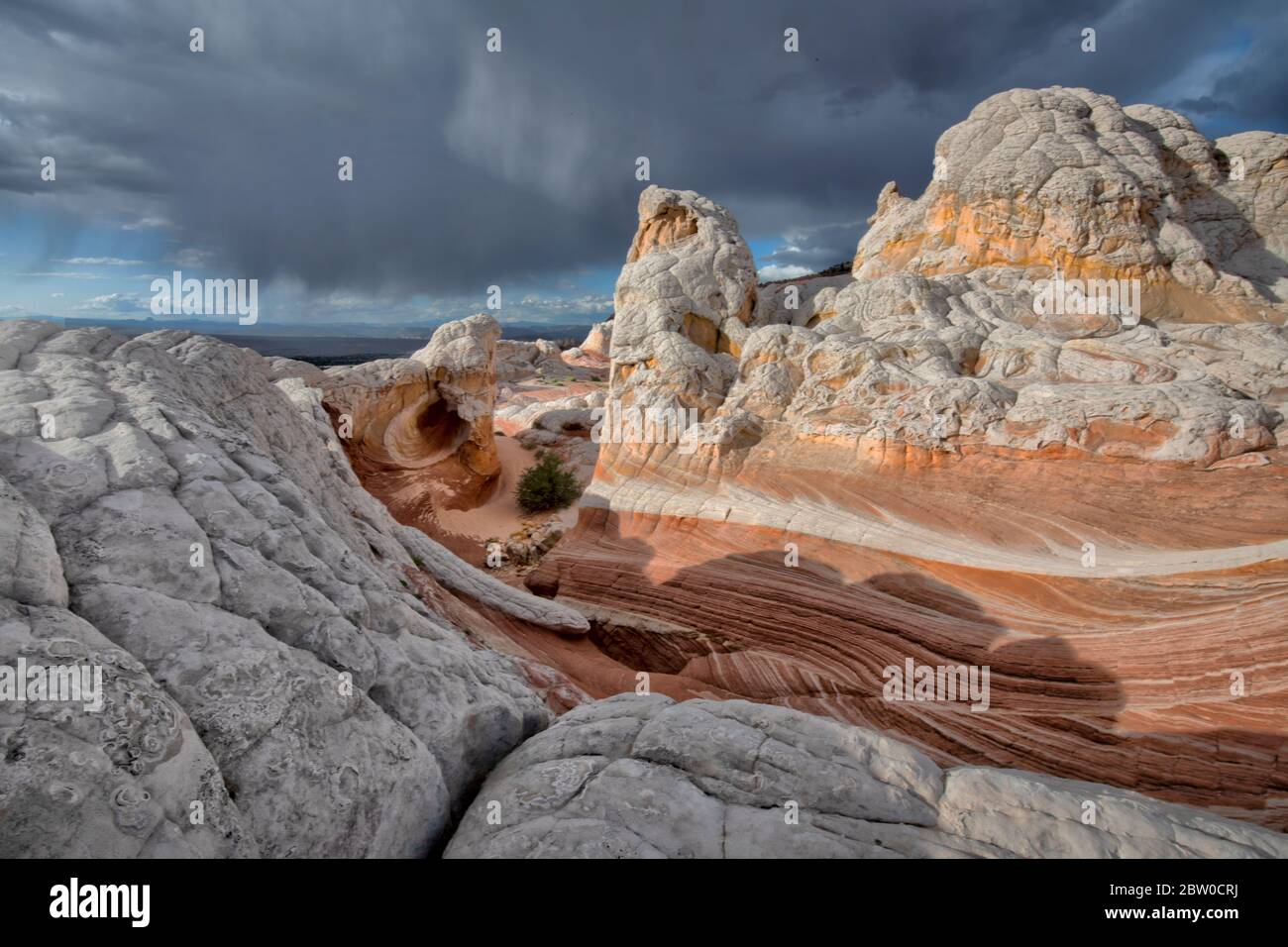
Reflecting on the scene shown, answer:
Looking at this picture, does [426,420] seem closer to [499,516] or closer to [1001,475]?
[499,516]

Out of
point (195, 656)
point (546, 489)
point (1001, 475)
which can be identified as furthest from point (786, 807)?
point (546, 489)

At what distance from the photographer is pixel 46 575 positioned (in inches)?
106

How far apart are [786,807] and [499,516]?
16480 millimetres

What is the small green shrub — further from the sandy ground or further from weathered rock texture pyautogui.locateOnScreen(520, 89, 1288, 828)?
weathered rock texture pyautogui.locateOnScreen(520, 89, 1288, 828)

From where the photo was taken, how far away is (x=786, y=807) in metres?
3.34

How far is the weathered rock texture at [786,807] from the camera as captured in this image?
10.1ft

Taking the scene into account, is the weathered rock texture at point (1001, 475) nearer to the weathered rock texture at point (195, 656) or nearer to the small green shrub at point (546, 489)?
the weathered rock texture at point (195, 656)

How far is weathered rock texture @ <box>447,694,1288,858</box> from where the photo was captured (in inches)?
121

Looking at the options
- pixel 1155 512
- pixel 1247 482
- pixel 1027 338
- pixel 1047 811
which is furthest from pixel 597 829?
pixel 1027 338

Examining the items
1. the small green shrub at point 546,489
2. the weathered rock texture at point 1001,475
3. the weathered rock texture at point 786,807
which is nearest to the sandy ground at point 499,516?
the small green shrub at point 546,489

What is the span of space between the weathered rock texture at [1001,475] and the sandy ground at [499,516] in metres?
5.35

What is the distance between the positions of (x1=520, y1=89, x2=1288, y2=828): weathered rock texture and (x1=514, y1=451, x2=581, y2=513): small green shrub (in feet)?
19.5

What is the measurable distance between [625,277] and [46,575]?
14.6m
